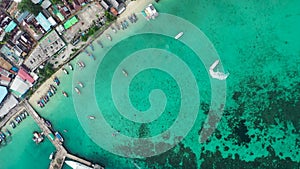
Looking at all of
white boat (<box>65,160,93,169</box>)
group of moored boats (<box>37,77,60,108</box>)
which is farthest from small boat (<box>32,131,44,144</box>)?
white boat (<box>65,160,93,169</box>)

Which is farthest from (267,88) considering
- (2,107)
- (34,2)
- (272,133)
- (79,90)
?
(2,107)

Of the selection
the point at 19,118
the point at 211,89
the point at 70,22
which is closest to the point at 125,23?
the point at 70,22

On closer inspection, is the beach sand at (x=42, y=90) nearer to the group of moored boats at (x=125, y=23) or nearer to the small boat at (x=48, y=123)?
the small boat at (x=48, y=123)

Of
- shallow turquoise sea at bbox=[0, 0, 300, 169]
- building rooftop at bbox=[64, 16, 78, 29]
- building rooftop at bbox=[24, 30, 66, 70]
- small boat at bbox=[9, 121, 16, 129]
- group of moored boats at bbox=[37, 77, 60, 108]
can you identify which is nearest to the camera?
shallow turquoise sea at bbox=[0, 0, 300, 169]

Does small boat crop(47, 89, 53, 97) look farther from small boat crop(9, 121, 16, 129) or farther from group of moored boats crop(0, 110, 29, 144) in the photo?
small boat crop(9, 121, 16, 129)

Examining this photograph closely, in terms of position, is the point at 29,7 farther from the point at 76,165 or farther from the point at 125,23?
the point at 76,165

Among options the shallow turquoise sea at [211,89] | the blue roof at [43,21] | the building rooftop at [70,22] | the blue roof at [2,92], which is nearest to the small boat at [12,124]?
the blue roof at [2,92]

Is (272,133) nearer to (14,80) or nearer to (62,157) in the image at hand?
(62,157)
